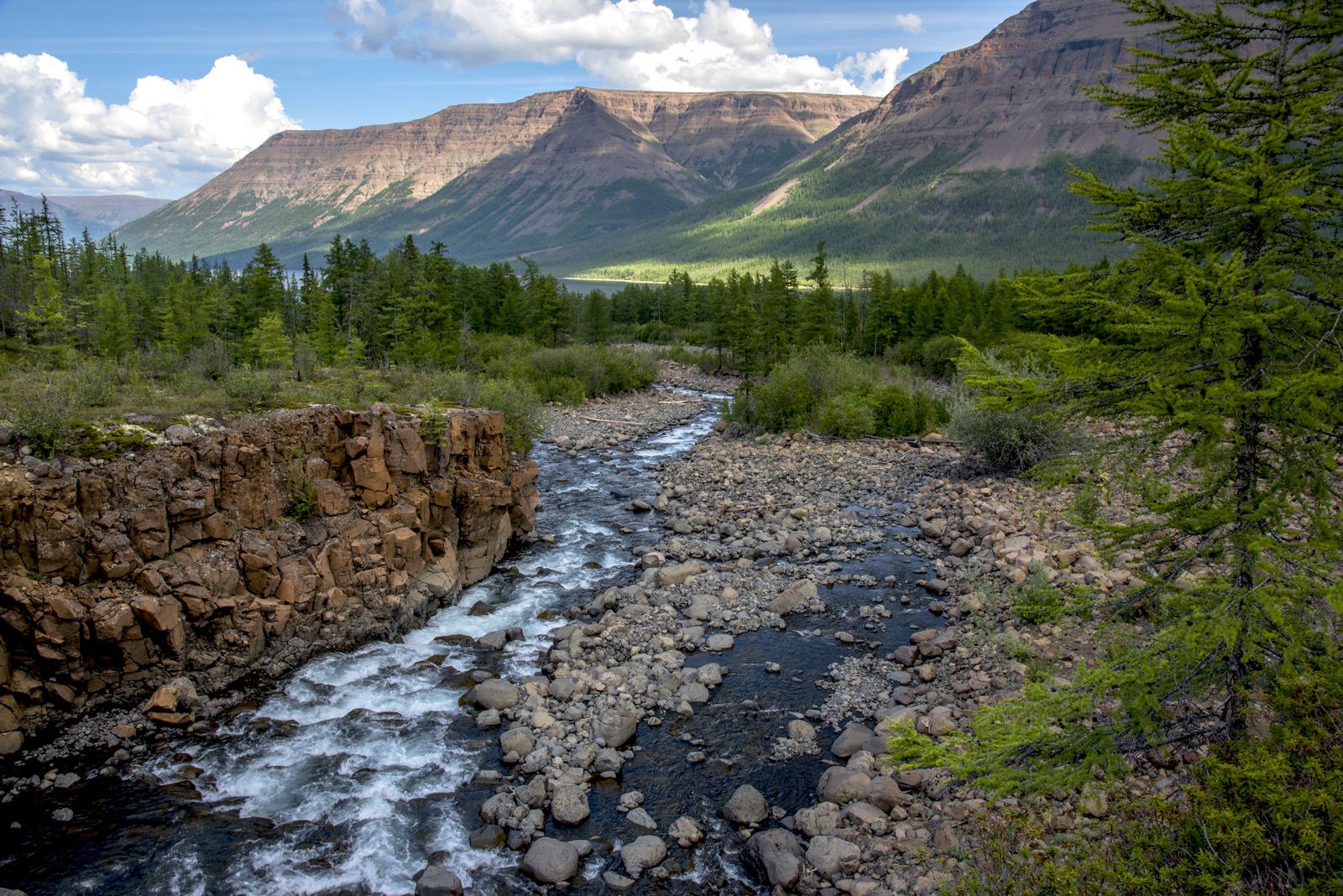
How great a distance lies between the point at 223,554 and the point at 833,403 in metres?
27.4

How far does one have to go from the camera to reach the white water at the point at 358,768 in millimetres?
9109

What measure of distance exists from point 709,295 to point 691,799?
7643 cm

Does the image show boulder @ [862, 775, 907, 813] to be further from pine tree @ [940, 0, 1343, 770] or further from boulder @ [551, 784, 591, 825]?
boulder @ [551, 784, 591, 825]

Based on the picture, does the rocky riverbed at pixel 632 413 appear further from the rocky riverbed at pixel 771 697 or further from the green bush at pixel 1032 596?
the green bush at pixel 1032 596

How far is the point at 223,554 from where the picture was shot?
42.4ft

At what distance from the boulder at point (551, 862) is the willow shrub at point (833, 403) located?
27.2 m

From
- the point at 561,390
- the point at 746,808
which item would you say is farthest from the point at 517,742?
the point at 561,390

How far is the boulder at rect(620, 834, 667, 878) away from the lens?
29.9 feet

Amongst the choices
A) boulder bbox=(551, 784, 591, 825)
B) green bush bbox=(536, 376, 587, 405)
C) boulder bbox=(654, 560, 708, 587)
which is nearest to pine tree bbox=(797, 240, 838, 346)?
green bush bbox=(536, 376, 587, 405)

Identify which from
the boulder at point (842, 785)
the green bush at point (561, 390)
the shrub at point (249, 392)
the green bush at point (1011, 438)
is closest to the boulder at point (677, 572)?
the boulder at point (842, 785)

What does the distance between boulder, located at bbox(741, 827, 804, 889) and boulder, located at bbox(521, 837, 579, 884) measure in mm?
2287

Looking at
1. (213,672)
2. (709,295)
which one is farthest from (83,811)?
(709,295)

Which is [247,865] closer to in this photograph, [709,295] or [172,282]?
[172,282]

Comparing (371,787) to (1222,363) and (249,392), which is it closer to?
(249,392)
